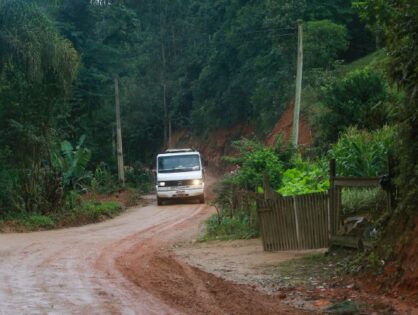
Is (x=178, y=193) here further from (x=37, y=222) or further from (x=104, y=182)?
(x=37, y=222)

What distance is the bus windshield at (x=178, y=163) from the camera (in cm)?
3191

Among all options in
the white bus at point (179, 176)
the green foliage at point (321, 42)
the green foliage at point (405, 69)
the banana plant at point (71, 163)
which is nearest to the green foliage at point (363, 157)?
the green foliage at point (405, 69)

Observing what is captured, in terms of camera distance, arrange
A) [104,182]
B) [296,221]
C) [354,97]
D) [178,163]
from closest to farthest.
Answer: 1. [296,221]
2. [354,97]
3. [178,163]
4. [104,182]

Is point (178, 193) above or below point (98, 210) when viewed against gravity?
above

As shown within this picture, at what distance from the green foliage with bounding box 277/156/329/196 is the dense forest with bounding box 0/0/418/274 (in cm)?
11

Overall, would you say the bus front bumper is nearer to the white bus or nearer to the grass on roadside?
the white bus

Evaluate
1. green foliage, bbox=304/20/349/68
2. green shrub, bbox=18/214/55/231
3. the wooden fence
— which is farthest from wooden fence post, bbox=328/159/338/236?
green foliage, bbox=304/20/349/68

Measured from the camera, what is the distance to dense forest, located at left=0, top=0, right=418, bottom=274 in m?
15.2

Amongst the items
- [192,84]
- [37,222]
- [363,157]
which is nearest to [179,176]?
[37,222]

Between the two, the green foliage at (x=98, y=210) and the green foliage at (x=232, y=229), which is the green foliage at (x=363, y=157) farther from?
the green foliage at (x=98, y=210)

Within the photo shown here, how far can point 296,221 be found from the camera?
13586mm

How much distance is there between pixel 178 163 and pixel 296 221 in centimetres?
1888

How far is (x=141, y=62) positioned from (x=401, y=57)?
54.2 m

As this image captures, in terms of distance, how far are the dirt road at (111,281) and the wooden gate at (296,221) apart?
212cm
